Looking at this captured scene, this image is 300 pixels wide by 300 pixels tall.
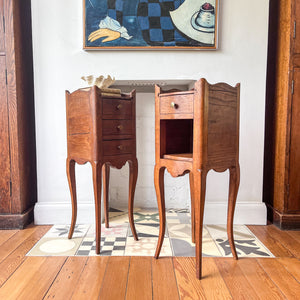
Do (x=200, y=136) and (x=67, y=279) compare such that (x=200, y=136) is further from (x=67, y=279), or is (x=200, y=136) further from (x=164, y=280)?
(x=67, y=279)

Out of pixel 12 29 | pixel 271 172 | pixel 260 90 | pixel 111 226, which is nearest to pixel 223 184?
pixel 271 172

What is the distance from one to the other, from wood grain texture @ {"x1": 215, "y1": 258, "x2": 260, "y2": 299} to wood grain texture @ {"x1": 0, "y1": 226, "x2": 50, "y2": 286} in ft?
3.61

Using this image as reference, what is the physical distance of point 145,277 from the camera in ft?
5.11

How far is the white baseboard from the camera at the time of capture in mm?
2393

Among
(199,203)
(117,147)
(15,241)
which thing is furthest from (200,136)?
(15,241)

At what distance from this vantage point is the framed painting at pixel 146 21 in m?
2.27

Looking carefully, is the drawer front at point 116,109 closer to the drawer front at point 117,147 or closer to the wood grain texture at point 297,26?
the drawer front at point 117,147

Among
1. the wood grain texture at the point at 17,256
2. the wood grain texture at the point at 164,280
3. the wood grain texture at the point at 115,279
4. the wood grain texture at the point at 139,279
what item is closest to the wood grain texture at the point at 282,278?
the wood grain texture at the point at 164,280

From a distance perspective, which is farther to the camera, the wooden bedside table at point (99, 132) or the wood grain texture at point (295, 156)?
the wood grain texture at point (295, 156)

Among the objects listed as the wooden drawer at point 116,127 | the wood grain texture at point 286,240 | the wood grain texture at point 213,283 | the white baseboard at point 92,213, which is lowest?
the wood grain texture at point 286,240

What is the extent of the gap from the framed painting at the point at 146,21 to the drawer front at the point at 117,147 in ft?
2.69

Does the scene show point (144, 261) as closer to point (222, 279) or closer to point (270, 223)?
point (222, 279)

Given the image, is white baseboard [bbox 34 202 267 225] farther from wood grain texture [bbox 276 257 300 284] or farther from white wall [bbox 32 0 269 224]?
wood grain texture [bbox 276 257 300 284]

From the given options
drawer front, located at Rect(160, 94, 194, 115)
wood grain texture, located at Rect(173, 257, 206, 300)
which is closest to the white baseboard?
wood grain texture, located at Rect(173, 257, 206, 300)
